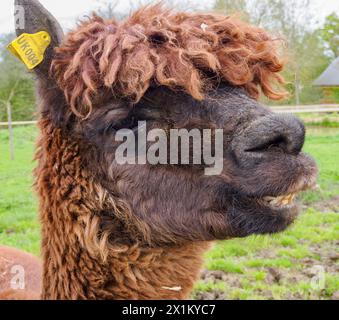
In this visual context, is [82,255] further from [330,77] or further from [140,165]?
[330,77]

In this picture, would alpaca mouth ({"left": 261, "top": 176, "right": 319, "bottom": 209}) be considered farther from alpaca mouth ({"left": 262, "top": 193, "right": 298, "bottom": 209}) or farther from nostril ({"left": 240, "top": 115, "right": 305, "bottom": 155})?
nostril ({"left": 240, "top": 115, "right": 305, "bottom": 155})

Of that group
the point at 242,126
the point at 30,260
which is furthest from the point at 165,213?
the point at 30,260

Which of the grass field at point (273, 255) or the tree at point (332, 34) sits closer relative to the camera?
the grass field at point (273, 255)

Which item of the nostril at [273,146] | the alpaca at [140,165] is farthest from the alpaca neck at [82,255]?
the nostril at [273,146]

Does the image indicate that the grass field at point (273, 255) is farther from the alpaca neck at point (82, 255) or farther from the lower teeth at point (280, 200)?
the alpaca neck at point (82, 255)

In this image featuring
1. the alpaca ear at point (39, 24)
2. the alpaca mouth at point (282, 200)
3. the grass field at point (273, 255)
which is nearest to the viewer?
the alpaca mouth at point (282, 200)

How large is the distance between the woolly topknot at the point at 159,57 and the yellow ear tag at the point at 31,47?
96 millimetres

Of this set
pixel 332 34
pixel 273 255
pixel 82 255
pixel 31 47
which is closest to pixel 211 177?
pixel 82 255

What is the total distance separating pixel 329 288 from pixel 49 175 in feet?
10.5

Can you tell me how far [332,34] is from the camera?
15656 mm

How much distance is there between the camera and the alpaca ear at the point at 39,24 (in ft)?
7.97

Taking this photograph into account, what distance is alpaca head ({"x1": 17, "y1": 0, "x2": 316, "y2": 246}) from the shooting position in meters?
2.26

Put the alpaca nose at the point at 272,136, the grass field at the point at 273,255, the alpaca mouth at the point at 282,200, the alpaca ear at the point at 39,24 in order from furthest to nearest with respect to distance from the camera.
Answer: the grass field at the point at 273,255 → the alpaca ear at the point at 39,24 → the alpaca mouth at the point at 282,200 → the alpaca nose at the point at 272,136

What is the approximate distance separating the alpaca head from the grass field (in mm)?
512
